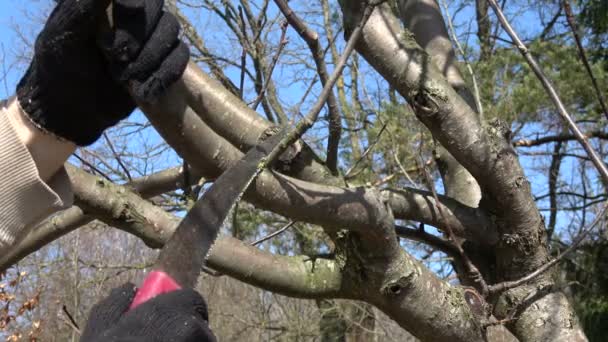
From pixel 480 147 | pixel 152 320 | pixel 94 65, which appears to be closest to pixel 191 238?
pixel 152 320

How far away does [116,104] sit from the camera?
56.2 inches

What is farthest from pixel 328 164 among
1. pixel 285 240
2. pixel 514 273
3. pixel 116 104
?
pixel 285 240

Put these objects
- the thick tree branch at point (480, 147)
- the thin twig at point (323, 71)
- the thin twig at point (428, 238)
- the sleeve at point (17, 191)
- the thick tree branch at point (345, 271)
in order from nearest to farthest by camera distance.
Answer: the sleeve at point (17, 191) → the thin twig at point (323, 71) → the thick tree branch at point (345, 271) → the thick tree branch at point (480, 147) → the thin twig at point (428, 238)

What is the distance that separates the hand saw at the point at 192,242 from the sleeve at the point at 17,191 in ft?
1.05

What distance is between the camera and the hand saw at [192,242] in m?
1.07

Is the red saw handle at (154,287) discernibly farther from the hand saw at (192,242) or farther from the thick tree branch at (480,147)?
the thick tree branch at (480,147)

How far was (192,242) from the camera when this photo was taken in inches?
47.7

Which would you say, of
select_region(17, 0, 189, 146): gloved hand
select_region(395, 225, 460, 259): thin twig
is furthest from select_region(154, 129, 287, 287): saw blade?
select_region(395, 225, 460, 259): thin twig

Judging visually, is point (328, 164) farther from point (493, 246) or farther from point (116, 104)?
point (116, 104)

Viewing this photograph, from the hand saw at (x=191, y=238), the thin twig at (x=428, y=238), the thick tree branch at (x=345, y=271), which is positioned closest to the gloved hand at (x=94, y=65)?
the hand saw at (x=191, y=238)

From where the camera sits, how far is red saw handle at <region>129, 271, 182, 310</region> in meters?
1.03

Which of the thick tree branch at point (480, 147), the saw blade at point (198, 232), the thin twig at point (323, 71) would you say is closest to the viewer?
the saw blade at point (198, 232)

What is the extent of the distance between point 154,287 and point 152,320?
0.42 ft

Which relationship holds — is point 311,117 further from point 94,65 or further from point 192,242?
point 192,242
